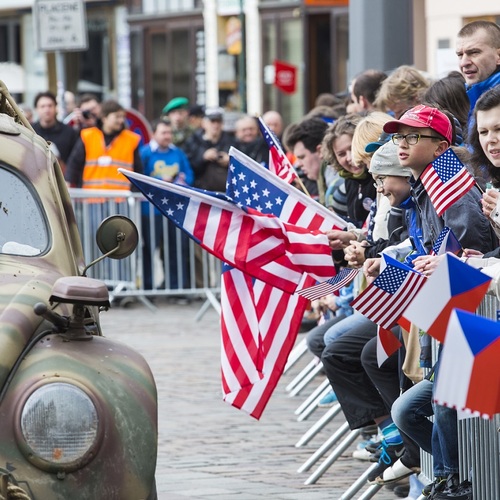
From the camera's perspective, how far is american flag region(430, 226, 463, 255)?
21.6 feet

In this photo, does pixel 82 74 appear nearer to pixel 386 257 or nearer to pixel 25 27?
pixel 25 27

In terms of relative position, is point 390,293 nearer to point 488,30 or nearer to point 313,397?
point 488,30

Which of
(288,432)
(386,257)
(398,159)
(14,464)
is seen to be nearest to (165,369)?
(288,432)

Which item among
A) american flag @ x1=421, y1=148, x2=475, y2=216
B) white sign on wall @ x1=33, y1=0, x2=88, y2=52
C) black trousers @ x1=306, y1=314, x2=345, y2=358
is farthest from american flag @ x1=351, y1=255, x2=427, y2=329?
white sign on wall @ x1=33, y1=0, x2=88, y2=52

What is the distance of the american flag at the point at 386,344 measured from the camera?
302 inches

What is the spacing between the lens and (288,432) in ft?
34.6

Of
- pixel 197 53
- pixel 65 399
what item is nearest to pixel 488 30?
pixel 65 399

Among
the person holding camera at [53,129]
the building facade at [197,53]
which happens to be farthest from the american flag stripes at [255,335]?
the building facade at [197,53]

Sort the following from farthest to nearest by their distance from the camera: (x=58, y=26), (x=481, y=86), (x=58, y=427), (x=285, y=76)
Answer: (x=285, y=76), (x=58, y=26), (x=481, y=86), (x=58, y=427)

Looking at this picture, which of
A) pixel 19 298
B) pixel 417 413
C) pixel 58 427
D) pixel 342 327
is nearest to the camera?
pixel 58 427

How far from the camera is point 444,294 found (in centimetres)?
530

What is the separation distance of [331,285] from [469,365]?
3.28 metres

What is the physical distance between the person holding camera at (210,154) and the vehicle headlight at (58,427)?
44.3 feet

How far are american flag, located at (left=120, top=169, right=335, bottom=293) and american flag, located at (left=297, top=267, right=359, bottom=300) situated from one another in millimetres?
89
